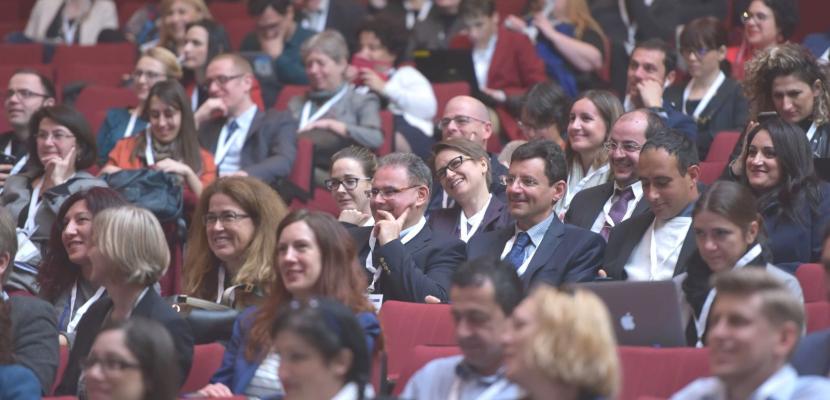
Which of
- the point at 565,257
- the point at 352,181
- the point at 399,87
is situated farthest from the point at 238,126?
the point at 565,257

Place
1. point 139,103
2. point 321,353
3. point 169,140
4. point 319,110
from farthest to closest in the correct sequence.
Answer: point 139,103 < point 319,110 < point 169,140 < point 321,353

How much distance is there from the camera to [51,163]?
6.38 meters

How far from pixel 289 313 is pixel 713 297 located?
1.38m

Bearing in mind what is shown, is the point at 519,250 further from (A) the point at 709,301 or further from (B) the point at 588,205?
(A) the point at 709,301

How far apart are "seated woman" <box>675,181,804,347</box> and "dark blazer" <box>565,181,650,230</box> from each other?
125cm

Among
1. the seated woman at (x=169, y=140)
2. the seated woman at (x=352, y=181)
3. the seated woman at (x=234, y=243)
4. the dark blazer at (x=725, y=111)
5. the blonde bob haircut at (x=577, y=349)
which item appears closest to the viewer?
the blonde bob haircut at (x=577, y=349)

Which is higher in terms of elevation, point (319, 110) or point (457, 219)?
point (319, 110)

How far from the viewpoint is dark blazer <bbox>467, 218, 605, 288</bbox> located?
16.8ft

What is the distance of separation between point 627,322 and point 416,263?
1314mm

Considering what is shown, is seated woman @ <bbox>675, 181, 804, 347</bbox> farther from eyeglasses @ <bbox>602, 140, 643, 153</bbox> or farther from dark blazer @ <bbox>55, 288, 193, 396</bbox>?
dark blazer @ <bbox>55, 288, 193, 396</bbox>

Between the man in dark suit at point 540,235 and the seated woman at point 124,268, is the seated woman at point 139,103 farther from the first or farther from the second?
the seated woman at point 124,268

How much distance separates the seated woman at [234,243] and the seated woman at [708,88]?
2.53 meters

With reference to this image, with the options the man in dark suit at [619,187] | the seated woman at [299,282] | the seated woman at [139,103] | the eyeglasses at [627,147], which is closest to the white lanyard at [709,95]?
the man in dark suit at [619,187]

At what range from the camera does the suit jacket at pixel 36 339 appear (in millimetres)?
4477
